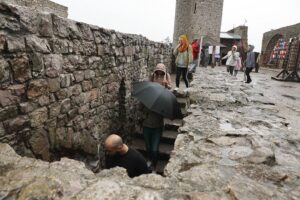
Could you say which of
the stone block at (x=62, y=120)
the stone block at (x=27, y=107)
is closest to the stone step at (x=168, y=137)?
the stone block at (x=62, y=120)

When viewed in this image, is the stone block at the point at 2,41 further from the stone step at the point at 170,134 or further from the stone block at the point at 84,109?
the stone step at the point at 170,134

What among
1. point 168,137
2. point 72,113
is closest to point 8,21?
point 72,113

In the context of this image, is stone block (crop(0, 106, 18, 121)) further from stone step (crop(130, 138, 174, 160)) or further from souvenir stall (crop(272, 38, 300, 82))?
souvenir stall (crop(272, 38, 300, 82))

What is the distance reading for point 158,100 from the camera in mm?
4367

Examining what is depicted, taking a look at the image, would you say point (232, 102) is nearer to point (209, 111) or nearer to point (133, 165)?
point (209, 111)

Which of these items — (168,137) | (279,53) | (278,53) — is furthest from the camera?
(278,53)

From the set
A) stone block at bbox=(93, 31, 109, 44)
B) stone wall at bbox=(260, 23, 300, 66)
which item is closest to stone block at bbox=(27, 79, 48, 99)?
stone block at bbox=(93, 31, 109, 44)

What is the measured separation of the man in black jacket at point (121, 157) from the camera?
127 inches

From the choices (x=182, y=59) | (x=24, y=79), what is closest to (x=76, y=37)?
(x=24, y=79)

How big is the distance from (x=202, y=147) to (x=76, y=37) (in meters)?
2.14

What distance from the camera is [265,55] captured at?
985 inches

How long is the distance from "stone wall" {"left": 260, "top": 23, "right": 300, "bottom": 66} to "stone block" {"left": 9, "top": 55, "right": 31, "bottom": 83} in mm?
20119

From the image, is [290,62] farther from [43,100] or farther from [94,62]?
[43,100]

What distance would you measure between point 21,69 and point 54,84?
0.55 m
